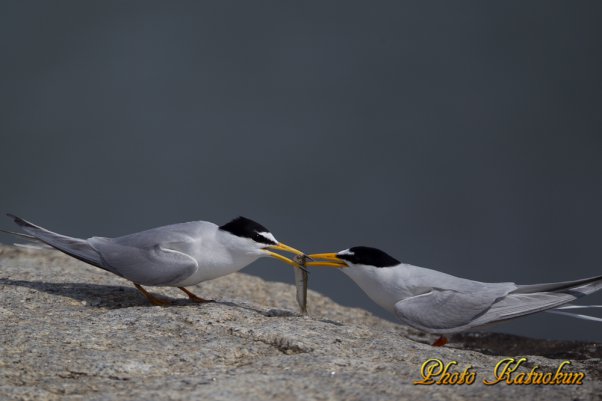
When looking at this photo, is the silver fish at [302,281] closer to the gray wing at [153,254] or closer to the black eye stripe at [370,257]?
the black eye stripe at [370,257]

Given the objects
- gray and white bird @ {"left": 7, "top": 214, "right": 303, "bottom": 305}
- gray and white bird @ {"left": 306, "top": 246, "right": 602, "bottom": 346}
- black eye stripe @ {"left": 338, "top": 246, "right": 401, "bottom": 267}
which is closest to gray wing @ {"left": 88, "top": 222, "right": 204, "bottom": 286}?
gray and white bird @ {"left": 7, "top": 214, "right": 303, "bottom": 305}

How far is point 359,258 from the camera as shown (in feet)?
14.9

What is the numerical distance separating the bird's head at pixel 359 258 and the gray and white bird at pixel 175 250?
18 cm

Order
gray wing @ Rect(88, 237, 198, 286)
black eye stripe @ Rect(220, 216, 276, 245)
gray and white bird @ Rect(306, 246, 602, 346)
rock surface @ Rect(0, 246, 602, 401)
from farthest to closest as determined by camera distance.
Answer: black eye stripe @ Rect(220, 216, 276, 245)
gray wing @ Rect(88, 237, 198, 286)
gray and white bird @ Rect(306, 246, 602, 346)
rock surface @ Rect(0, 246, 602, 401)

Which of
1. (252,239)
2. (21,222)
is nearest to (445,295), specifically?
(252,239)

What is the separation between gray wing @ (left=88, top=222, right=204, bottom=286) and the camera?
4.43 meters

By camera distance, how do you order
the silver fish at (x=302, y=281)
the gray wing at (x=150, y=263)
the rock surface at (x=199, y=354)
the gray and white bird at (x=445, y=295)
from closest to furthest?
the rock surface at (x=199, y=354), the gray and white bird at (x=445, y=295), the gray wing at (x=150, y=263), the silver fish at (x=302, y=281)

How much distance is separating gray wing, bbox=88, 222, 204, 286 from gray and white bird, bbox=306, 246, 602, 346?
0.75 metres

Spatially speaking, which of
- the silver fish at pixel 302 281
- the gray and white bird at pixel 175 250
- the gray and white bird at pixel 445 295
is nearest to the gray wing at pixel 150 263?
the gray and white bird at pixel 175 250

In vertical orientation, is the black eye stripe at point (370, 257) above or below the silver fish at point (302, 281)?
above

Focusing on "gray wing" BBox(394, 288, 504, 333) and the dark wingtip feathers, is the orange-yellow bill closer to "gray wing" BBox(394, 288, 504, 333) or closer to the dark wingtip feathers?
"gray wing" BBox(394, 288, 504, 333)

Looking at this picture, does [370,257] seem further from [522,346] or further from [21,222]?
[21,222]

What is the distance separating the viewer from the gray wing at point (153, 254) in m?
4.43

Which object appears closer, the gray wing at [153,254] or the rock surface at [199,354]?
the rock surface at [199,354]
